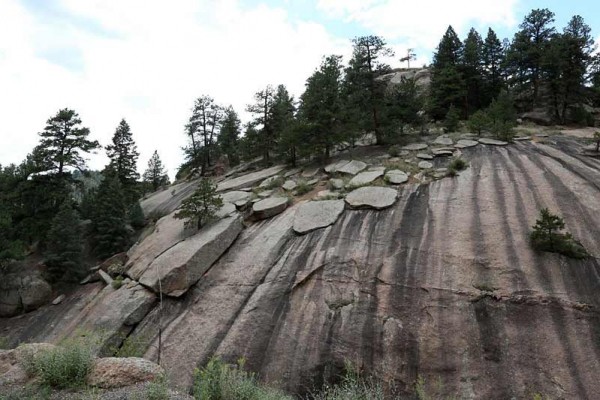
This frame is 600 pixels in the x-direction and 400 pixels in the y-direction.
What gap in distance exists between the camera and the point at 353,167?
19016 mm

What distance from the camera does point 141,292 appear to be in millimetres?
13922

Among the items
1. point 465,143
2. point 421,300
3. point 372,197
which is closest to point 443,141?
point 465,143

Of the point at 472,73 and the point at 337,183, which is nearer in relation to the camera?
the point at 337,183

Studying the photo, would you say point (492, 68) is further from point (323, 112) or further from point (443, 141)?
point (323, 112)

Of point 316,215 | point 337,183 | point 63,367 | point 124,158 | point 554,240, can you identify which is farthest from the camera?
point 124,158

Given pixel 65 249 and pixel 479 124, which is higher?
pixel 479 124

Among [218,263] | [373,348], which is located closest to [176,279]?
[218,263]

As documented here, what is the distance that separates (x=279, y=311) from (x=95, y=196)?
780 inches

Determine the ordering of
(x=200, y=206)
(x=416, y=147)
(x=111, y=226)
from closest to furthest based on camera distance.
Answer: (x=200, y=206)
(x=416, y=147)
(x=111, y=226)

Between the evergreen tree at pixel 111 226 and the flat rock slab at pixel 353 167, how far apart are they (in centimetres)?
1340

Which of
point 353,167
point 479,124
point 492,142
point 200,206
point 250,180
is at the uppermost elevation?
point 479,124

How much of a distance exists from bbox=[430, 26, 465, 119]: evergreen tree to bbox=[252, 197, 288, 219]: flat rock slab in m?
19.8

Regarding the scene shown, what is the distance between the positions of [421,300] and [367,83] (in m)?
15.6

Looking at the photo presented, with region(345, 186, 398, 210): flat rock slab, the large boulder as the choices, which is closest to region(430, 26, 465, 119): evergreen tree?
region(345, 186, 398, 210): flat rock slab
